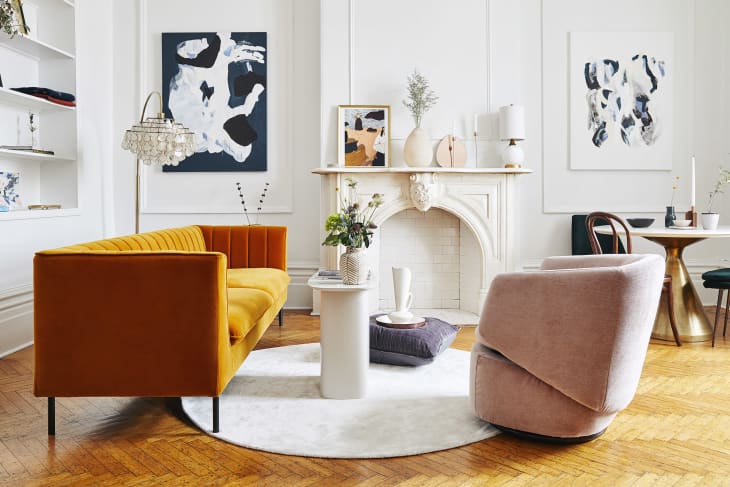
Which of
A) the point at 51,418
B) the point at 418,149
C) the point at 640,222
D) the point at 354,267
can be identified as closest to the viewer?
the point at 51,418

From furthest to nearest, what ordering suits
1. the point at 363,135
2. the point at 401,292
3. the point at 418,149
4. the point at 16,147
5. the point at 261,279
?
the point at 363,135, the point at 418,149, the point at 16,147, the point at 261,279, the point at 401,292

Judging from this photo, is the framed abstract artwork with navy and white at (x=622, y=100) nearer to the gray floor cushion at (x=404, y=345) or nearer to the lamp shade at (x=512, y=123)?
the lamp shade at (x=512, y=123)

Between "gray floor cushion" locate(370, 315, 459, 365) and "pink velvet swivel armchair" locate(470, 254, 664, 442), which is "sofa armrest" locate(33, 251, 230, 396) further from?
"gray floor cushion" locate(370, 315, 459, 365)

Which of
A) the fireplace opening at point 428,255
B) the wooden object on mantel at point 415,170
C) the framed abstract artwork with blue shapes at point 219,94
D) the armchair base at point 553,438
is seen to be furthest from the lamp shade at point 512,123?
the armchair base at point 553,438

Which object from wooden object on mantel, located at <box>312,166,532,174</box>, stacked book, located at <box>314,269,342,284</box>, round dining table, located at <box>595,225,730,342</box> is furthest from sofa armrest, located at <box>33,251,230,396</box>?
round dining table, located at <box>595,225,730,342</box>

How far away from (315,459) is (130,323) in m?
0.94

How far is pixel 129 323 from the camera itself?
8.48ft

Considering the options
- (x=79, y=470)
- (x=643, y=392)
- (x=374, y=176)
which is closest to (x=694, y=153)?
(x=374, y=176)

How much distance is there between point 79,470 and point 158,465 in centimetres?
28

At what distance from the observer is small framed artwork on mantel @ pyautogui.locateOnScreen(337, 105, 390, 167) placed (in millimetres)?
5516

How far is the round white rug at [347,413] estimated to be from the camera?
259 cm

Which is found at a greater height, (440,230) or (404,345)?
(440,230)

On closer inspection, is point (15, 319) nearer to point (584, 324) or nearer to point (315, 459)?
point (315, 459)

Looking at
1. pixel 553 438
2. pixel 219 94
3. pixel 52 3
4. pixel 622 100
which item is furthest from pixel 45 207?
pixel 622 100
